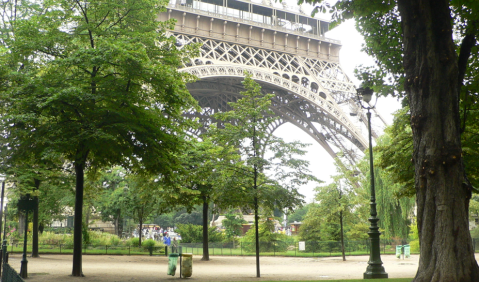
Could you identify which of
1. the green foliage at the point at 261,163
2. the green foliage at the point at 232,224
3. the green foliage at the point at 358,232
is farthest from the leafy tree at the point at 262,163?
the green foliage at the point at 232,224

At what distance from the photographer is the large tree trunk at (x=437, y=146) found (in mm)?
7928

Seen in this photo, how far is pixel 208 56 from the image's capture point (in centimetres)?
3944

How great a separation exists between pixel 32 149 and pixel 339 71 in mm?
38325

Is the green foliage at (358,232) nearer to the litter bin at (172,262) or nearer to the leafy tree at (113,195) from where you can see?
the leafy tree at (113,195)

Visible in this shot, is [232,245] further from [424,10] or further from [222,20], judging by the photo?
[424,10]

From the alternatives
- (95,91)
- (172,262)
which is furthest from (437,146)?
(172,262)

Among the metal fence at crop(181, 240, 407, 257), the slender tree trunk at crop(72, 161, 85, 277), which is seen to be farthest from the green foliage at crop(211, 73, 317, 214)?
the metal fence at crop(181, 240, 407, 257)

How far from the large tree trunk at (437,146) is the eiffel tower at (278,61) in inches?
1100

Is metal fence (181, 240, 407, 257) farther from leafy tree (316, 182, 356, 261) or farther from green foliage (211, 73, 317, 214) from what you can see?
green foliage (211, 73, 317, 214)

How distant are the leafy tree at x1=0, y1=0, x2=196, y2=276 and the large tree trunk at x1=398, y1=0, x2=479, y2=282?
7489mm

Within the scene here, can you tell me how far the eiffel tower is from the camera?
131 ft

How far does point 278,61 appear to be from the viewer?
43594 mm

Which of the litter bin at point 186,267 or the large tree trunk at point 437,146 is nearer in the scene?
the large tree trunk at point 437,146

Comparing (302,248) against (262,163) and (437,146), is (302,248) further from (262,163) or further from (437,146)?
(437,146)
